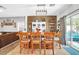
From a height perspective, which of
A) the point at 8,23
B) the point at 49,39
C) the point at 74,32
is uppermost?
the point at 8,23

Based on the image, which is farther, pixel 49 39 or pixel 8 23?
pixel 8 23

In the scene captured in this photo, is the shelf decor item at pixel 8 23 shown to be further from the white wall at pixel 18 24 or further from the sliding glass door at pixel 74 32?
the sliding glass door at pixel 74 32

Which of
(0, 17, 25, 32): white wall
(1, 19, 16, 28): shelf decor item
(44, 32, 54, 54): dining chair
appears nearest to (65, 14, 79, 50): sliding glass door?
(44, 32, 54, 54): dining chair

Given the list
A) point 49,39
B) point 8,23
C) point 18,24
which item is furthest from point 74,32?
point 8,23

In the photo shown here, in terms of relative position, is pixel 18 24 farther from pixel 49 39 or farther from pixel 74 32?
pixel 49 39

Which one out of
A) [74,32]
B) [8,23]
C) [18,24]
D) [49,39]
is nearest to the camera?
[49,39]

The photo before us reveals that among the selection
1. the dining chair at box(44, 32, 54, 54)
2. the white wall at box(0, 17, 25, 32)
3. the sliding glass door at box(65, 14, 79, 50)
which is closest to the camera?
the dining chair at box(44, 32, 54, 54)

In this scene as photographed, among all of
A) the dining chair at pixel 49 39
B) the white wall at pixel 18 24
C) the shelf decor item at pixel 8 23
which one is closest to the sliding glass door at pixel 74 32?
the dining chair at pixel 49 39

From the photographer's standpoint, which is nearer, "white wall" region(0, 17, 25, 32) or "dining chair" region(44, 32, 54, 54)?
"dining chair" region(44, 32, 54, 54)

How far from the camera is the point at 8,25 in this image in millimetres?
15648

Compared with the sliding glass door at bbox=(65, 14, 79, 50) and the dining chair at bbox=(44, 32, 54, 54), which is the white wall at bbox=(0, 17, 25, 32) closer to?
the sliding glass door at bbox=(65, 14, 79, 50)

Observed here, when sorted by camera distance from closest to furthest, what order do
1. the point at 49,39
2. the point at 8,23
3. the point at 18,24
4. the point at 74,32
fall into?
the point at 49,39, the point at 74,32, the point at 18,24, the point at 8,23

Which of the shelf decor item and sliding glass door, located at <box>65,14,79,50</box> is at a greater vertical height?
the shelf decor item
